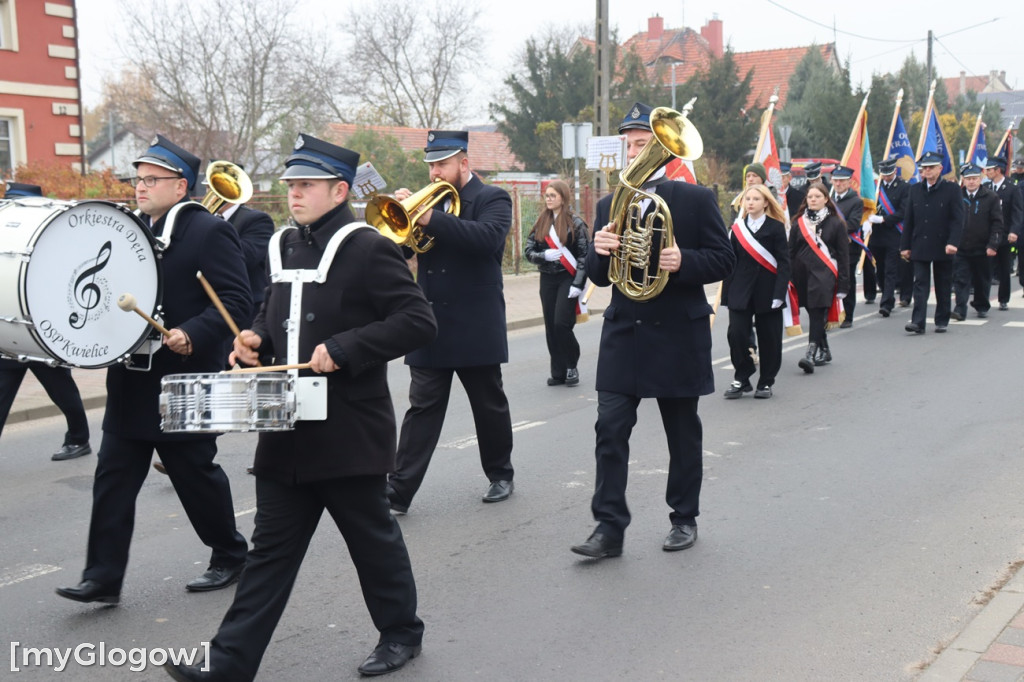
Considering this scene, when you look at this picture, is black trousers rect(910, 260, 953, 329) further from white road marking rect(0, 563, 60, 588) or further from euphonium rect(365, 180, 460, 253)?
white road marking rect(0, 563, 60, 588)

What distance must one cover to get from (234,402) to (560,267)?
22.9 ft

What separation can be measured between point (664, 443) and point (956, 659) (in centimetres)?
395

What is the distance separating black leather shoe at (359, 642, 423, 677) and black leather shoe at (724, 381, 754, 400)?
20.0 feet

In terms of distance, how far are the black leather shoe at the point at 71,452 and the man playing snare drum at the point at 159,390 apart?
10.9ft

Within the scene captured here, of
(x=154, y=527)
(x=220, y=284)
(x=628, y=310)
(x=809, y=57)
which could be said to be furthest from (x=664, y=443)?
(x=809, y=57)

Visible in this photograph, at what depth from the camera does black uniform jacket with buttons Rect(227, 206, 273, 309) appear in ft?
25.0

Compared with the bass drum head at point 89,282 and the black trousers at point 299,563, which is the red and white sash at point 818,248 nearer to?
the bass drum head at point 89,282

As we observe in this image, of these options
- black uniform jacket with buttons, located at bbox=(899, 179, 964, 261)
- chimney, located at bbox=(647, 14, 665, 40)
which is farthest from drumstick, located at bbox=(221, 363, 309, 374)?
chimney, located at bbox=(647, 14, 665, 40)

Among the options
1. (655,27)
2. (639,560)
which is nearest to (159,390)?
(639,560)

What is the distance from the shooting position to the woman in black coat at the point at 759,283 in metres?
9.93

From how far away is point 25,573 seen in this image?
552cm

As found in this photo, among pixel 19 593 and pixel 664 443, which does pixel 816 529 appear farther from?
pixel 19 593

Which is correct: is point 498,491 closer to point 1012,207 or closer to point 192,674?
point 192,674

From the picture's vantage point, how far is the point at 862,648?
14.6ft
